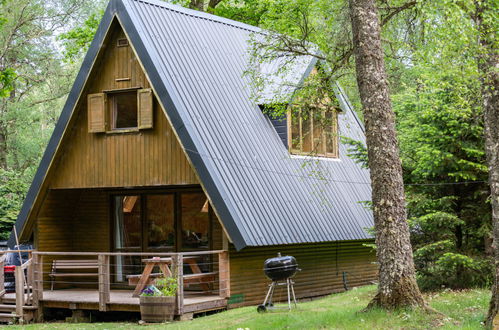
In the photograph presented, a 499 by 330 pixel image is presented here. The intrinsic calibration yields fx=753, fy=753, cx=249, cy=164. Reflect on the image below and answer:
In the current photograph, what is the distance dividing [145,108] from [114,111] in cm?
123

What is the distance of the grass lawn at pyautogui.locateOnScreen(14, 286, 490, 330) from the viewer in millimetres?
10258

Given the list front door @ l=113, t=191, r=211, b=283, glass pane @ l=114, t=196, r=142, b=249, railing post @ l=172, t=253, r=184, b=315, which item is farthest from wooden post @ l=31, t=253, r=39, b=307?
railing post @ l=172, t=253, r=184, b=315

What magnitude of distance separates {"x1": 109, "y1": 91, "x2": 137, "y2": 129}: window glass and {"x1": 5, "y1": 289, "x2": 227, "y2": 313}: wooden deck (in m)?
3.78

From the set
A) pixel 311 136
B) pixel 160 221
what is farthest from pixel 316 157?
pixel 160 221

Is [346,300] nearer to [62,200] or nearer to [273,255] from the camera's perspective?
[273,255]

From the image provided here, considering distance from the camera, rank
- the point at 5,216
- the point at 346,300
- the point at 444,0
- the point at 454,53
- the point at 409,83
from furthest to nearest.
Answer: the point at 409,83 → the point at 5,216 → the point at 346,300 → the point at 454,53 → the point at 444,0

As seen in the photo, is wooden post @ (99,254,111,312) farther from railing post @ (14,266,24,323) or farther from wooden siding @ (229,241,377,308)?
wooden siding @ (229,241,377,308)

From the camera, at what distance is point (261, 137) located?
17.5 meters

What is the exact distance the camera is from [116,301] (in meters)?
15.0

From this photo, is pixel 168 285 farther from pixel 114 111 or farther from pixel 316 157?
pixel 316 157

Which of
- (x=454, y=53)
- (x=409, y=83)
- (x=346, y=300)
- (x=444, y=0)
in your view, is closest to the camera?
(x=444, y=0)

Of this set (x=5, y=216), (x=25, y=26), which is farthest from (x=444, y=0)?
(x=25, y=26)

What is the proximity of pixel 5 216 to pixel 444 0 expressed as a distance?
676 inches

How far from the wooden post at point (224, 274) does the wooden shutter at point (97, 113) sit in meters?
4.11
